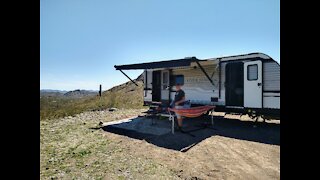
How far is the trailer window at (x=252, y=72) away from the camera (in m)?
9.45

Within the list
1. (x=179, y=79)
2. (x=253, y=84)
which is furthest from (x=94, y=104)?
(x=253, y=84)

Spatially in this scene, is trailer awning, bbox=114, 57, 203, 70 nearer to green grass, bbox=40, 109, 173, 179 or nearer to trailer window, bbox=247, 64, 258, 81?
trailer window, bbox=247, 64, 258, 81

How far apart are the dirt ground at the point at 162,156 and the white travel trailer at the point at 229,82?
154cm

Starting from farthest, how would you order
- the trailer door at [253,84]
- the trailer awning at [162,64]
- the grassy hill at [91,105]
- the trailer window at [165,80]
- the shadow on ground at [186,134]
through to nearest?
the grassy hill at [91,105]
the trailer window at [165,80]
the trailer awning at [162,64]
the trailer door at [253,84]
the shadow on ground at [186,134]

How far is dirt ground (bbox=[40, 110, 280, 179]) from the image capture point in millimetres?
4582

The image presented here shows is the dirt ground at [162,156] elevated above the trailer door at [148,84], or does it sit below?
below

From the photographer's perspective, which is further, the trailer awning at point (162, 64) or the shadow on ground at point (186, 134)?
the trailer awning at point (162, 64)

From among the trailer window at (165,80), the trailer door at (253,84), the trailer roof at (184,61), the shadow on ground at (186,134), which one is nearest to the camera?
the shadow on ground at (186,134)

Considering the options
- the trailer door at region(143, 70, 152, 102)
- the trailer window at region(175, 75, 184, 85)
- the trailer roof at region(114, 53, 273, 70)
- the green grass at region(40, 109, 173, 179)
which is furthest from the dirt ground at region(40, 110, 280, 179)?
the trailer door at region(143, 70, 152, 102)

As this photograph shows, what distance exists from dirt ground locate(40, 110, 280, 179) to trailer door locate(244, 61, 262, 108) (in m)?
1.57

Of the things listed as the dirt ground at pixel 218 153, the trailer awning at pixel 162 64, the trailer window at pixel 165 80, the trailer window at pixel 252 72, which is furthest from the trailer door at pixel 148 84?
the trailer window at pixel 252 72

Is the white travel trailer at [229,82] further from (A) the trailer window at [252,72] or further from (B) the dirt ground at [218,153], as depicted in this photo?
(B) the dirt ground at [218,153]
